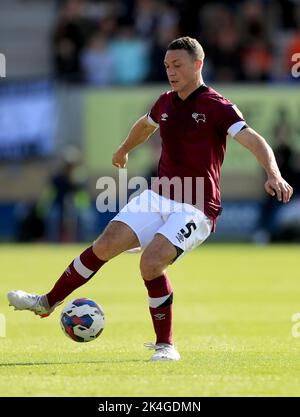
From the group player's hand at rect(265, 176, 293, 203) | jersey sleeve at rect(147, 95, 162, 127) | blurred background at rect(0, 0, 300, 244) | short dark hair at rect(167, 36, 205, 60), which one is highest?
short dark hair at rect(167, 36, 205, 60)

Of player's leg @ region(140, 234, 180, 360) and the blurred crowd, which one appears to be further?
the blurred crowd

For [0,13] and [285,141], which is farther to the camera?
[0,13]

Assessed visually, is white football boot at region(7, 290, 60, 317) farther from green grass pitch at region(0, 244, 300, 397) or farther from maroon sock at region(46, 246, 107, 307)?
green grass pitch at region(0, 244, 300, 397)

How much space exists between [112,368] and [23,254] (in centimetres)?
1402

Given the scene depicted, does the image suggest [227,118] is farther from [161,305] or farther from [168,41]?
[168,41]

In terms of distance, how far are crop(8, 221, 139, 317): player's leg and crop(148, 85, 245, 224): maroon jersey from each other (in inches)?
23.8

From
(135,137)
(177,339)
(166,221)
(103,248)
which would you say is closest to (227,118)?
(166,221)

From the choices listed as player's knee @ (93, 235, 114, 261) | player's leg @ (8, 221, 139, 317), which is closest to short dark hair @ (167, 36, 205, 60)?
player's leg @ (8, 221, 139, 317)

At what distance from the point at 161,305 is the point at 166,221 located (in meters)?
0.66

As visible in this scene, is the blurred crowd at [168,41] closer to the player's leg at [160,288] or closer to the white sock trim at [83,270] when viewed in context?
the white sock trim at [83,270]

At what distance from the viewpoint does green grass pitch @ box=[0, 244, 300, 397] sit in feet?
25.1

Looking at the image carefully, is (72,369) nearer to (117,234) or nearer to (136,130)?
(117,234)
